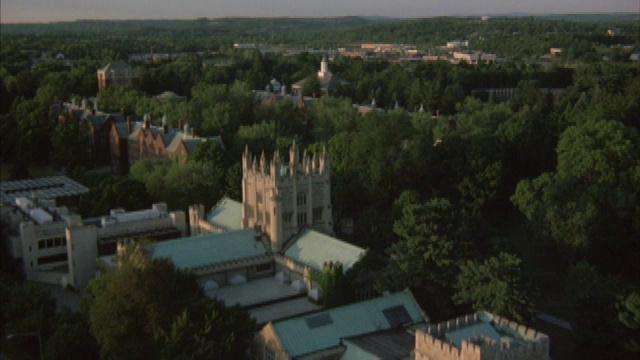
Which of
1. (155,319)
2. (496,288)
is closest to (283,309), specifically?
(155,319)

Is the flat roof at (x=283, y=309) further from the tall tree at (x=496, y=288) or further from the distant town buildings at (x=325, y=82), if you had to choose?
the distant town buildings at (x=325, y=82)

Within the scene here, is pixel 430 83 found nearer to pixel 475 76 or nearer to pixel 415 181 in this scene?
pixel 475 76

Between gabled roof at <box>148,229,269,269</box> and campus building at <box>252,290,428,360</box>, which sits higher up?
gabled roof at <box>148,229,269,269</box>

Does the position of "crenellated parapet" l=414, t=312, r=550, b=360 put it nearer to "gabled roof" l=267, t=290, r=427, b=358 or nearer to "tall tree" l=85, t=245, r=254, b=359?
"gabled roof" l=267, t=290, r=427, b=358

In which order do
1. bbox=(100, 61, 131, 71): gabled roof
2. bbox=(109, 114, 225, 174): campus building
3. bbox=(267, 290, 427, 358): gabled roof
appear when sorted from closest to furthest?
bbox=(267, 290, 427, 358): gabled roof
bbox=(109, 114, 225, 174): campus building
bbox=(100, 61, 131, 71): gabled roof

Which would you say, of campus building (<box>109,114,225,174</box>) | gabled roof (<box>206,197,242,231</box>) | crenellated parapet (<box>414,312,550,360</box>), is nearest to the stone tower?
gabled roof (<box>206,197,242,231</box>)

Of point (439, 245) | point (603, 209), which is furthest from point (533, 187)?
point (439, 245)

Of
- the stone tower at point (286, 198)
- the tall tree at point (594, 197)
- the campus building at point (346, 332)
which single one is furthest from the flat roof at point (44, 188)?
the tall tree at point (594, 197)
